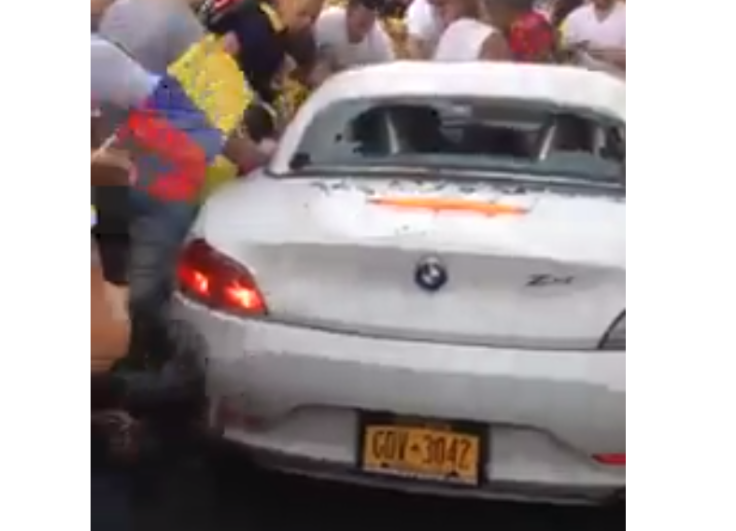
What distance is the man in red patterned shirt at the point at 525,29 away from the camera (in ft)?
8.95

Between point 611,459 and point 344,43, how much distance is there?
36.2 inches

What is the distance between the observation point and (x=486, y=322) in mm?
2637

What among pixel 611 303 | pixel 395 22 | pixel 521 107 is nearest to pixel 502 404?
pixel 611 303

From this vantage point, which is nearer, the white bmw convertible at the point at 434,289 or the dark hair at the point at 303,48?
the white bmw convertible at the point at 434,289

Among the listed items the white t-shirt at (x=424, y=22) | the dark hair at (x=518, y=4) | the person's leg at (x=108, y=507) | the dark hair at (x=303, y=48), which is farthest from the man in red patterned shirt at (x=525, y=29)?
the person's leg at (x=108, y=507)

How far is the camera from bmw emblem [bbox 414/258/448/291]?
2.65 m

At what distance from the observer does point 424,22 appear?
9.05 ft

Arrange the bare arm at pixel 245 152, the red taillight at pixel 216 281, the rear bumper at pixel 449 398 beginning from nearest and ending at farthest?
the rear bumper at pixel 449 398, the red taillight at pixel 216 281, the bare arm at pixel 245 152

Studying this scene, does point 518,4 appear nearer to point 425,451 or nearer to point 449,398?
point 449,398

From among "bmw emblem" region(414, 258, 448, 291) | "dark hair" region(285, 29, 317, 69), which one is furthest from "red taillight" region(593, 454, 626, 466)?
"dark hair" region(285, 29, 317, 69)

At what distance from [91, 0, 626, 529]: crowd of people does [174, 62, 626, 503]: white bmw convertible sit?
46 mm

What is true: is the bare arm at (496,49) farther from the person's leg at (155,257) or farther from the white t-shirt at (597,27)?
the person's leg at (155,257)

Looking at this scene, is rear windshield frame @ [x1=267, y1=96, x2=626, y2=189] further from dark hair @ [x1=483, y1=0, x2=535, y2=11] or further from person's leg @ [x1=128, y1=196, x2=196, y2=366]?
person's leg @ [x1=128, y1=196, x2=196, y2=366]
